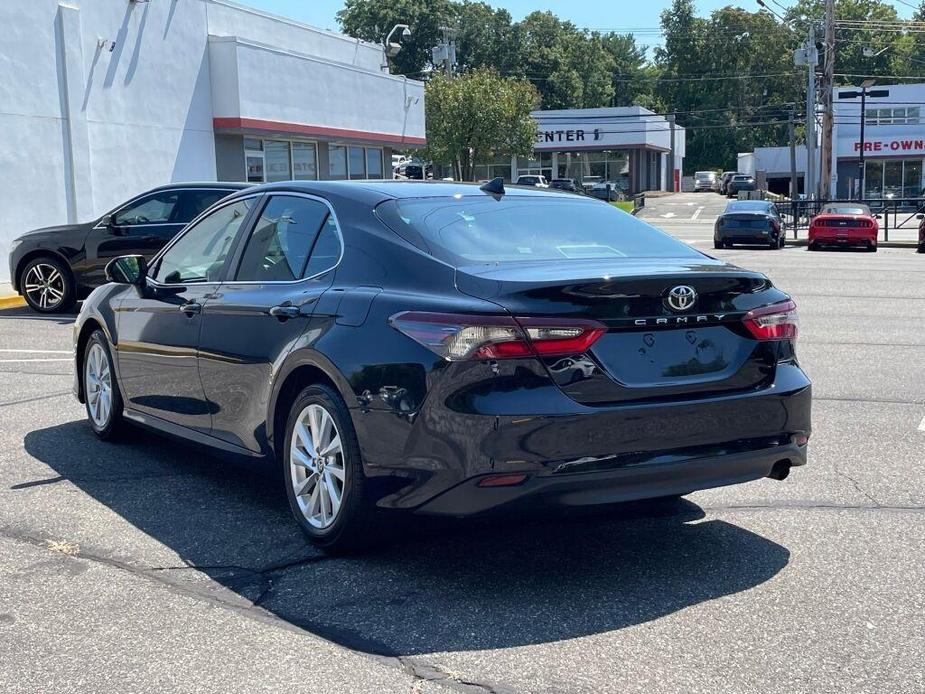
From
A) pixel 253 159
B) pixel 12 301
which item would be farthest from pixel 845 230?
pixel 12 301

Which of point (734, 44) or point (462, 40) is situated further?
point (734, 44)

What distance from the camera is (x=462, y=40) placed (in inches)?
4023

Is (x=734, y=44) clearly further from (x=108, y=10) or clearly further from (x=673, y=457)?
(x=673, y=457)

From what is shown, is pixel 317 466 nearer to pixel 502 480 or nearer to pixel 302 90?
pixel 502 480

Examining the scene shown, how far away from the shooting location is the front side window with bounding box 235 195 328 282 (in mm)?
5602

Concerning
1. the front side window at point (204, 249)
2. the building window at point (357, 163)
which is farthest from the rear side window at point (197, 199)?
the building window at point (357, 163)

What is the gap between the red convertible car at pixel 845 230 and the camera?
3212 centimetres

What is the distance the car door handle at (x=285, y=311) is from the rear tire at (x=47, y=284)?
10.7 meters

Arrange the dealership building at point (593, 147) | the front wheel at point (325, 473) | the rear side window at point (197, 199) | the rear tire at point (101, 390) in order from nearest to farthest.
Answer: the front wheel at point (325, 473) → the rear tire at point (101, 390) → the rear side window at point (197, 199) → the dealership building at point (593, 147)

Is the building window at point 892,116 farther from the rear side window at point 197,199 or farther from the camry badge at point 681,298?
the camry badge at point 681,298

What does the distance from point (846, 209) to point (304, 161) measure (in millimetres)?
15972

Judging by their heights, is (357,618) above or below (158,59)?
below

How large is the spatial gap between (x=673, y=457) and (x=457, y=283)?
1.13 meters

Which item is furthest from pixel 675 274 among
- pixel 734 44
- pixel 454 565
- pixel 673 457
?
pixel 734 44
